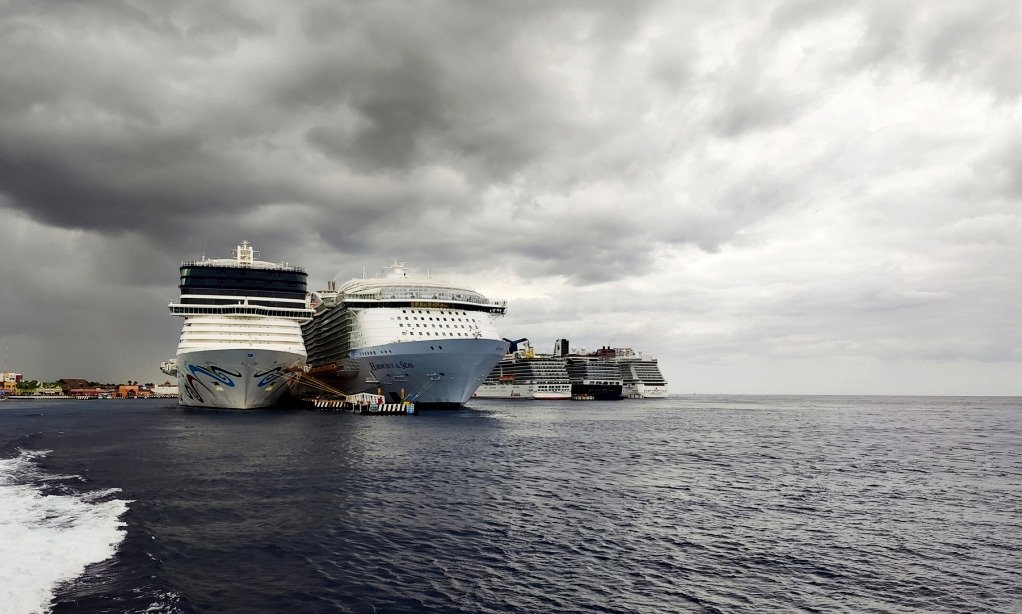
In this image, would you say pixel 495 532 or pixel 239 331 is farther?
pixel 239 331

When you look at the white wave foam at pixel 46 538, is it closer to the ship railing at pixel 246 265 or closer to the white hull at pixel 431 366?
the white hull at pixel 431 366

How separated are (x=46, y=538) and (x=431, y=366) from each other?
62480mm

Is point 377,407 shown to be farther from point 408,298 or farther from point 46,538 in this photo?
point 46,538

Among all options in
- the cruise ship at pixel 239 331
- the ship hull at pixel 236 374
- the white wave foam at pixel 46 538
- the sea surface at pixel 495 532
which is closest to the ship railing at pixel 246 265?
the cruise ship at pixel 239 331

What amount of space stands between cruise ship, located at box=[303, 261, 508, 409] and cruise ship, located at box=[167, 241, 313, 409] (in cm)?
911

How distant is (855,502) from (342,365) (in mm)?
83584

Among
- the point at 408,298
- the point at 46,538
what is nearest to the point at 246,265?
the point at 408,298

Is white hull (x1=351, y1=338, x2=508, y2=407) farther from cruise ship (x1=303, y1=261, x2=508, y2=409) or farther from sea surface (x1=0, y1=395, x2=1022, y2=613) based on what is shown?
sea surface (x1=0, y1=395, x2=1022, y2=613)

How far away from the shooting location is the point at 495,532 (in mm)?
22531

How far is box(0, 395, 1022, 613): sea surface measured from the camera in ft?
53.0

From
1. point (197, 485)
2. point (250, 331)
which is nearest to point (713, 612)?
point (197, 485)

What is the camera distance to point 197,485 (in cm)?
3067

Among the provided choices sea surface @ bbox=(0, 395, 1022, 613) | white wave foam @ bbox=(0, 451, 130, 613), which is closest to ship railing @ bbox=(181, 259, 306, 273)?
sea surface @ bbox=(0, 395, 1022, 613)

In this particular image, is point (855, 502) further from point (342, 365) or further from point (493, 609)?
point (342, 365)
